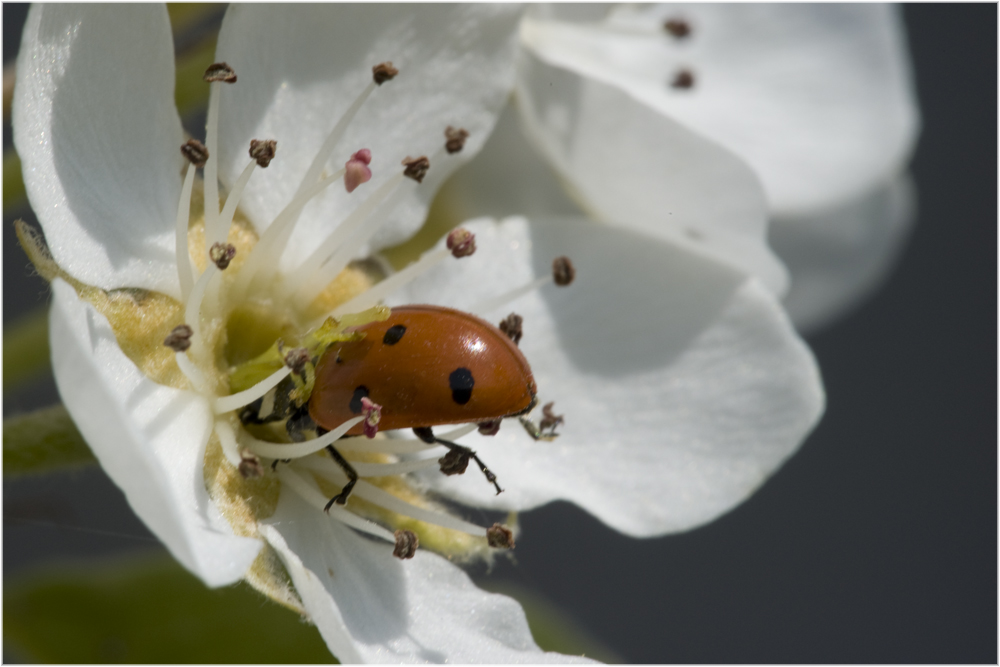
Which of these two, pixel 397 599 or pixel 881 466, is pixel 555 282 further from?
pixel 881 466

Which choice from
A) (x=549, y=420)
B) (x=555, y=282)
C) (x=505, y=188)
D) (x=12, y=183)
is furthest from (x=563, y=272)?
(x=12, y=183)

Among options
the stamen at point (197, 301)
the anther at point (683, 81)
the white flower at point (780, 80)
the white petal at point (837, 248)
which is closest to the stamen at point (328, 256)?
the stamen at point (197, 301)

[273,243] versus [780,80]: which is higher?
[273,243]

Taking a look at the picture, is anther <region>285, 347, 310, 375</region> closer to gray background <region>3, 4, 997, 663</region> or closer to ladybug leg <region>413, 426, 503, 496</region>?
ladybug leg <region>413, 426, 503, 496</region>

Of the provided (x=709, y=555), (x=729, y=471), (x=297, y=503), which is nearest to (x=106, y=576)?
(x=297, y=503)

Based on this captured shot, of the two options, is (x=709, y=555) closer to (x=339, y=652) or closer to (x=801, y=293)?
(x=801, y=293)

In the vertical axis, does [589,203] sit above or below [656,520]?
above
